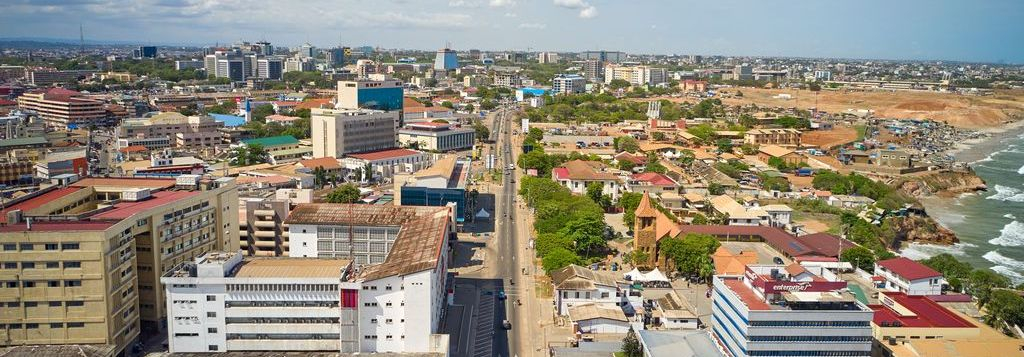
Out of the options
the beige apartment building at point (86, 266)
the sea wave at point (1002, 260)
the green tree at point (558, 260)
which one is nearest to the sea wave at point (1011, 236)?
the sea wave at point (1002, 260)

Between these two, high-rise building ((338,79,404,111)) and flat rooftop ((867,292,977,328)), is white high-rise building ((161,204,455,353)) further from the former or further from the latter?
high-rise building ((338,79,404,111))

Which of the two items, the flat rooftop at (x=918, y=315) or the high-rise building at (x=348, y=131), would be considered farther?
the high-rise building at (x=348, y=131)

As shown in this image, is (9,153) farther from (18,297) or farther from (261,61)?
(261,61)

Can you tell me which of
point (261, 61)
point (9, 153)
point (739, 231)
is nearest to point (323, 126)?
point (9, 153)

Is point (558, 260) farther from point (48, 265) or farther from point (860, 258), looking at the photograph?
point (48, 265)

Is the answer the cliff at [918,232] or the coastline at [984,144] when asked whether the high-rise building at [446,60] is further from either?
the cliff at [918,232]

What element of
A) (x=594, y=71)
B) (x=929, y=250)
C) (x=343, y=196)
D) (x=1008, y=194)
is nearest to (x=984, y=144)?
(x=1008, y=194)
